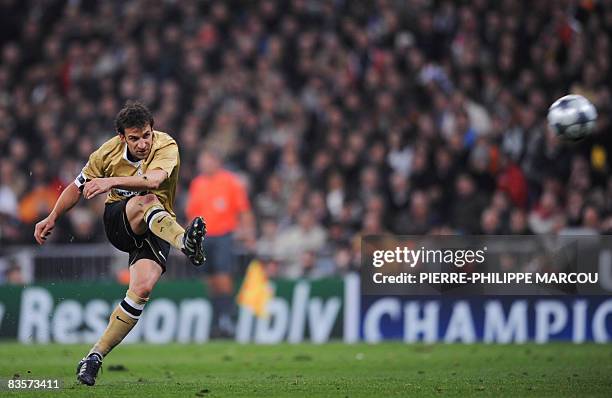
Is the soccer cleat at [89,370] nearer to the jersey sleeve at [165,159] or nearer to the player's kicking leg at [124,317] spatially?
the player's kicking leg at [124,317]

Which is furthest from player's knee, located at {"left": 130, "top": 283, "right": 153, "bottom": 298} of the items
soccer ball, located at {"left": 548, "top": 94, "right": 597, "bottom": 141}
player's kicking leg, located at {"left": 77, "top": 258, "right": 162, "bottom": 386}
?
soccer ball, located at {"left": 548, "top": 94, "right": 597, "bottom": 141}

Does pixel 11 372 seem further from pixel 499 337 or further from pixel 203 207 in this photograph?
pixel 499 337

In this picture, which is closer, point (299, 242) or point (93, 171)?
point (93, 171)

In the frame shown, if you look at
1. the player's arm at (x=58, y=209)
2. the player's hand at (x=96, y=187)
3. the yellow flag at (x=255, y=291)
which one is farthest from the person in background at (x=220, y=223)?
the player's hand at (x=96, y=187)

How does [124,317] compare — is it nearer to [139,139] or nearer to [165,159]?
[165,159]

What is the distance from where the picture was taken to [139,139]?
395 inches

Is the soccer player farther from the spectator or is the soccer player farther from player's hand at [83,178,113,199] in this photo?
the spectator

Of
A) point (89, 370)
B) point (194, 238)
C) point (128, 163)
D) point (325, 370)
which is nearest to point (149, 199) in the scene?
point (128, 163)

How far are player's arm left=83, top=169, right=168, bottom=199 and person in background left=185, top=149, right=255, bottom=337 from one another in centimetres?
738

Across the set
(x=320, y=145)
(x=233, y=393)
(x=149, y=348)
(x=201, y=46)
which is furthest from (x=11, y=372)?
(x=201, y=46)

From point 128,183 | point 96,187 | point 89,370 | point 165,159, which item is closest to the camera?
point 96,187

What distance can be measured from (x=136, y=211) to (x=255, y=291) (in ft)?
24.2

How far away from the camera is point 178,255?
60.6 feet

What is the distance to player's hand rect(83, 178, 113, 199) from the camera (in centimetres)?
947
